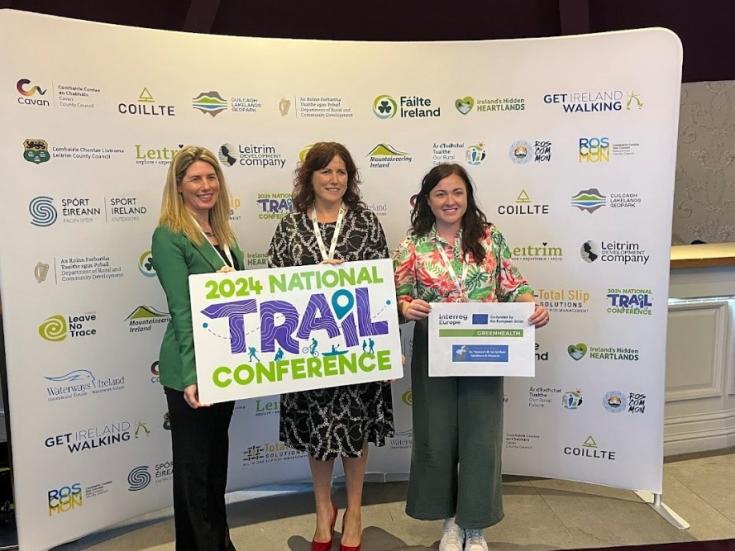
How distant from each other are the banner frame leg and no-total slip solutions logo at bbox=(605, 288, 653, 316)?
845mm

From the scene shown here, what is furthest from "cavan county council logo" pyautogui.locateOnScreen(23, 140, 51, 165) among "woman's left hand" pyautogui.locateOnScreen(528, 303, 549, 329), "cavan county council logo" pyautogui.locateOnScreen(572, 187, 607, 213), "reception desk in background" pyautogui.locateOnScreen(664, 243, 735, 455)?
"reception desk in background" pyautogui.locateOnScreen(664, 243, 735, 455)

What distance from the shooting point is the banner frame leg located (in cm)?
264

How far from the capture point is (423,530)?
2.64 metres

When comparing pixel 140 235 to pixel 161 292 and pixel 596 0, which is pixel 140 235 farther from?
pixel 596 0

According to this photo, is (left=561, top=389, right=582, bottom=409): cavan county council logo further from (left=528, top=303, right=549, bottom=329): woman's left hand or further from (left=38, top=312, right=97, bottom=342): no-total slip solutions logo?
(left=38, top=312, right=97, bottom=342): no-total slip solutions logo

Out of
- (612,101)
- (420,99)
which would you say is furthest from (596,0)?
(420,99)

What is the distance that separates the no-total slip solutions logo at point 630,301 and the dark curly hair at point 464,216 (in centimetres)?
85

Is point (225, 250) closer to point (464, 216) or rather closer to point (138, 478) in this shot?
point (464, 216)

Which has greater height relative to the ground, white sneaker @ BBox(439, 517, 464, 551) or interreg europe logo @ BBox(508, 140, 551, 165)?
interreg europe logo @ BBox(508, 140, 551, 165)

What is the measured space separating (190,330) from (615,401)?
1.93m

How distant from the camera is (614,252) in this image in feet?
8.82

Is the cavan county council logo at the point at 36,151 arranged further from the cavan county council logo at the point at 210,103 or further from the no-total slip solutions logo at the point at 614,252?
the no-total slip solutions logo at the point at 614,252

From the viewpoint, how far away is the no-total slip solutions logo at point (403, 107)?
273 centimetres

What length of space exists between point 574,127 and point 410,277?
3.56 ft
